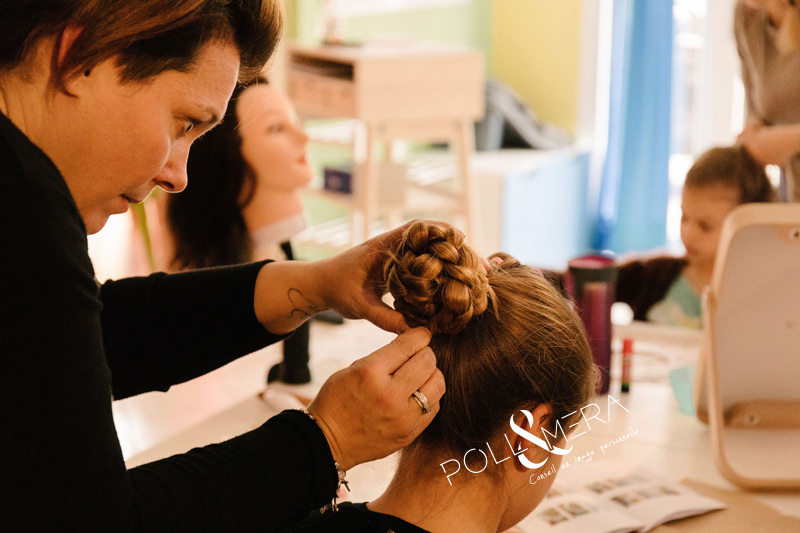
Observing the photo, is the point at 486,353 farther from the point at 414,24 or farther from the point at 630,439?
the point at 414,24

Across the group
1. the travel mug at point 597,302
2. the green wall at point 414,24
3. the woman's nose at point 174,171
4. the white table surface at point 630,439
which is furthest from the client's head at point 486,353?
the green wall at point 414,24

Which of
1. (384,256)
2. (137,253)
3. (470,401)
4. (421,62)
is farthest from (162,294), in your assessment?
(421,62)

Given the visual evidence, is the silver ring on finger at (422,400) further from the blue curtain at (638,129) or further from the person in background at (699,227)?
the blue curtain at (638,129)

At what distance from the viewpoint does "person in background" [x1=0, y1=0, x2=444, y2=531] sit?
0.56 meters

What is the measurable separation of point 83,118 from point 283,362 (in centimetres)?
83

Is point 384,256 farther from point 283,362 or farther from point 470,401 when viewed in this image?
point 283,362

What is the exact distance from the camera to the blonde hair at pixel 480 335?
0.77 m

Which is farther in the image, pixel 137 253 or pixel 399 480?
pixel 137 253

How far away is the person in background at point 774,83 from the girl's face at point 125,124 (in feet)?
3.66

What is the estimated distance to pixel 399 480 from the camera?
881 mm

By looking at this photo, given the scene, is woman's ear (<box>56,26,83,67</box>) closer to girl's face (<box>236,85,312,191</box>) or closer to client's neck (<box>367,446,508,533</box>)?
client's neck (<box>367,446,508,533</box>)

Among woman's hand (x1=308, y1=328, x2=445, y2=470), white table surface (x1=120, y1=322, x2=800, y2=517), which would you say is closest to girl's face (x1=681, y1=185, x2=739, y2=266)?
white table surface (x1=120, y1=322, x2=800, y2=517)

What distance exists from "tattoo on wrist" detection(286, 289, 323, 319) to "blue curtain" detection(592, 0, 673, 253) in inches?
126

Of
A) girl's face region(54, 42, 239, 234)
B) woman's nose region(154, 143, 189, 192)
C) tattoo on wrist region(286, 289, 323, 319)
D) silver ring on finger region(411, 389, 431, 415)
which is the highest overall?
girl's face region(54, 42, 239, 234)
